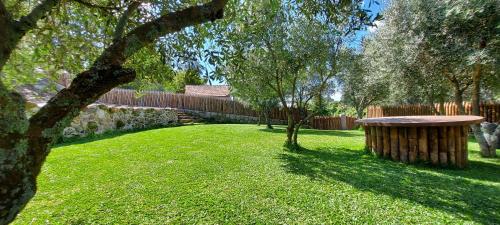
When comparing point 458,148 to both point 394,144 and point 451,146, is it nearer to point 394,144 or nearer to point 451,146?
point 451,146

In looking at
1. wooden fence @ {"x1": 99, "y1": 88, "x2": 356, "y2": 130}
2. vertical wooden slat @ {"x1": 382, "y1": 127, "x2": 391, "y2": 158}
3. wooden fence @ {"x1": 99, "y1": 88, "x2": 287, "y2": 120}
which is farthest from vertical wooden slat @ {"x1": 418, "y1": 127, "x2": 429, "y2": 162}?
wooden fence @ {"x1": 99, "y1": 88, "x2": 287, "y2": 120}

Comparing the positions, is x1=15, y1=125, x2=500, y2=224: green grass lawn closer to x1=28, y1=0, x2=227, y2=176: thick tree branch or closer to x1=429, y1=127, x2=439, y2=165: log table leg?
x1=429, y1=127, x2=439, y2=165: log table leg

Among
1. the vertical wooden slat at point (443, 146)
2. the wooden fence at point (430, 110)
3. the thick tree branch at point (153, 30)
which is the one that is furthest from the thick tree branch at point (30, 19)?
the wooden fence at point (430, 110)

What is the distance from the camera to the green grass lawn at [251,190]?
3.64 metres

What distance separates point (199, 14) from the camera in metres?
2.36

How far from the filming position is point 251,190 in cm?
465

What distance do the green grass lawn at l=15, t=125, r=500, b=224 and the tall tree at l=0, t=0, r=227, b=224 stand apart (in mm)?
2211

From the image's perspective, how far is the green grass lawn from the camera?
143 inches

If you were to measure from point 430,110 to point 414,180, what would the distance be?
50.6ft

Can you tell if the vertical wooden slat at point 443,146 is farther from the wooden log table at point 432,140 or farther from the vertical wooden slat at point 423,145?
the vertical wooden slat at point 423,145

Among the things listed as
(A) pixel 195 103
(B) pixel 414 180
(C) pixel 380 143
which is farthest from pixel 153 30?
(A) pixel 195 103

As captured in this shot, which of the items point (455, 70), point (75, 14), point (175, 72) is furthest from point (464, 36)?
point (75, 14)

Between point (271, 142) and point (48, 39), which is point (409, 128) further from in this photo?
point (48, 39)

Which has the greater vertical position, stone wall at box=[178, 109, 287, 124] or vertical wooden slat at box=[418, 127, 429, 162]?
stone wall at box=[178, 109, 287, 124]
